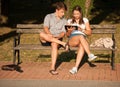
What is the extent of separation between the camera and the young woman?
9.10 metres

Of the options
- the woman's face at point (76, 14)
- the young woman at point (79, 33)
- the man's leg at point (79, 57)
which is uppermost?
the woman's face at point (76, 14)

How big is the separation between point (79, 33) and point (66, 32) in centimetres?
37

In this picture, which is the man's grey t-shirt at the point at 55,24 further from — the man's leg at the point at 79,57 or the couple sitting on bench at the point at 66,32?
the man's leg at the point at 79,57

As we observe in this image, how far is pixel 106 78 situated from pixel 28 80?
5.42ft

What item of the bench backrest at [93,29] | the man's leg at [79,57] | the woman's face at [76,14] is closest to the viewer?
the man's leg at [79,57]

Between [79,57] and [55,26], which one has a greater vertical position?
[55,26]

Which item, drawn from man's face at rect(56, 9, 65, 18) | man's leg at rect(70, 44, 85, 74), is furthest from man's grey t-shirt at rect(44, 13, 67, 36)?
man's leg at rect(70, 44, 85, 74)

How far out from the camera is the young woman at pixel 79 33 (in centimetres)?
910

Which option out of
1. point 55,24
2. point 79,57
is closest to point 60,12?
point 55,24

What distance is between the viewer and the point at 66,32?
380 inches

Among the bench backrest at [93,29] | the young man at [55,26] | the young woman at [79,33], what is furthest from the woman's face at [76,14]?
the bench backrest at [93,29]

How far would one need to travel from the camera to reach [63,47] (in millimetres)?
9562

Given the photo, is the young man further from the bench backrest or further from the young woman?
the bench backrest

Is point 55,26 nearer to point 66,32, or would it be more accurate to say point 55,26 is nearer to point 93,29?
point 66,32
